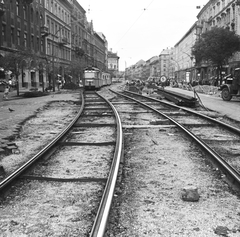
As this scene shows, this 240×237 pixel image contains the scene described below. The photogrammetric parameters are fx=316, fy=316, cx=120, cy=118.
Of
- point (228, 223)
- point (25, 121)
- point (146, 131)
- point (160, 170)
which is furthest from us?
point (25, 121)

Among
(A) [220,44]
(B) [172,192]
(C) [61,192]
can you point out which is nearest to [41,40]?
(A) [220,44]

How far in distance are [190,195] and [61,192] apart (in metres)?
1.74

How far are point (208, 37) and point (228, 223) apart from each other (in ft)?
147

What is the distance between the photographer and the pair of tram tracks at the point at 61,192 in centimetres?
334

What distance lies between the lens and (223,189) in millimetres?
4438

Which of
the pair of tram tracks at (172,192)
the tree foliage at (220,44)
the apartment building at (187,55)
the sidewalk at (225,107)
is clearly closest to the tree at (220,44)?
the tree foliage at (220,44)

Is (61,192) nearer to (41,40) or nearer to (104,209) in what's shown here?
(104,209)

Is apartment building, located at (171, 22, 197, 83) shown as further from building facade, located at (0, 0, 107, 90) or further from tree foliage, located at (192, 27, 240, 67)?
tree foliage, located at (192, 27, 240, 67)

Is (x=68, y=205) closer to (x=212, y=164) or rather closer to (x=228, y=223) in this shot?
(x=228, y=223)

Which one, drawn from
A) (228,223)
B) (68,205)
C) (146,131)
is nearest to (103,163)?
(68,205)

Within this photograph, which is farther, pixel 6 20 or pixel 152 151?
pixel 6 20

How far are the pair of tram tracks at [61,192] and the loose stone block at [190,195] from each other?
0.94 metres

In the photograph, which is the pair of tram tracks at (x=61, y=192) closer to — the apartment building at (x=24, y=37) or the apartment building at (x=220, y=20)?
the apartment building at (x=24, y=37)

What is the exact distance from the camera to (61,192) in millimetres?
4348
